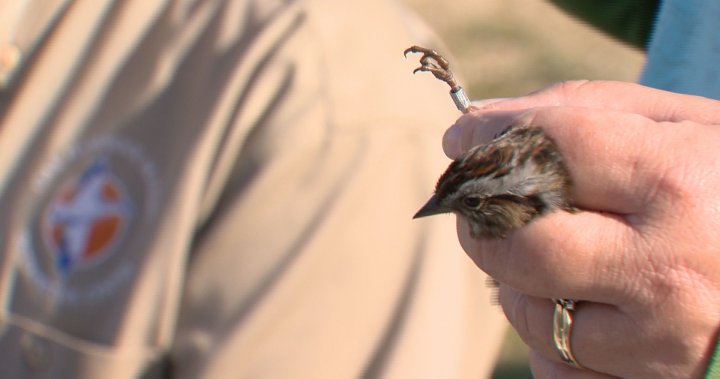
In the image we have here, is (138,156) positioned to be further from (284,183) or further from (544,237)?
(544,237)

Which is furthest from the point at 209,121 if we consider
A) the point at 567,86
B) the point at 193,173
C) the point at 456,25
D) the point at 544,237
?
the point at 456,25

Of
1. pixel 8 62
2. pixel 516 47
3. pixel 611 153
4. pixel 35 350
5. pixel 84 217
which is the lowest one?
pixel 35 350

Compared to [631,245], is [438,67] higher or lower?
higher

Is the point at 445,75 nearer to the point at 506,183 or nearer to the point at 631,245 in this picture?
the point at 506,183

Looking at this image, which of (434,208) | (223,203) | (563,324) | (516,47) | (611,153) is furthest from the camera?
(516,47)

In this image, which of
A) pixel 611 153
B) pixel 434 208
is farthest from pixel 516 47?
pixel 611 153

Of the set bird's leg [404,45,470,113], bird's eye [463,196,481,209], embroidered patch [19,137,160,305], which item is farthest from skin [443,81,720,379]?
embroidered patch [19,137,160,305]

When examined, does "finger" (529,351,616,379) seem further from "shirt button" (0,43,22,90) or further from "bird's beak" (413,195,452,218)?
"shirt button" (0,43,22,90)
